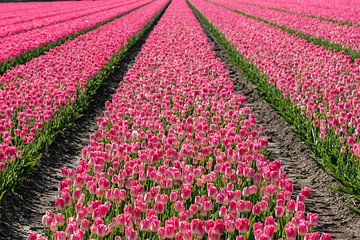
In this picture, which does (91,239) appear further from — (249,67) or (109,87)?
(249,67)

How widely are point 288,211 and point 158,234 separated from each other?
3.89 ft

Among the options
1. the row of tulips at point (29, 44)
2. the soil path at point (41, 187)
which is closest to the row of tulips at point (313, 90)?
the soil path at point (41, 187)

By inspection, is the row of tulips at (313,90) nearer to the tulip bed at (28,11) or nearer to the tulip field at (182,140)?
the tulip field at (182,140)

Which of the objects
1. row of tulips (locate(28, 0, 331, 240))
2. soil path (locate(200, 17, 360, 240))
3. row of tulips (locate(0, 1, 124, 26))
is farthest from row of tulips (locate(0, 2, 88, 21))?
row of tulips (locate(28, 0, 331, 240))

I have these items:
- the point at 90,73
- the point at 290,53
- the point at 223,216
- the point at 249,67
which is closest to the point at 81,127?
the point at 90,73

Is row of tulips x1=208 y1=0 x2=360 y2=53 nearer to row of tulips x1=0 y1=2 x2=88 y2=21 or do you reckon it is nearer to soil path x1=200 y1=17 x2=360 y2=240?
soil path x1=200 y1=17 x2=360 y2=240

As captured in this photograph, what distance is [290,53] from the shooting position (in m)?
13.2

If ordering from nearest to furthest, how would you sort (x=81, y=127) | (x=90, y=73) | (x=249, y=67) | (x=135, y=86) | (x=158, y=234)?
(x=158, y=234) < (x=81, y=127) < (x=135, y=86) < (x=90, y=73) < (x=249, y=67)

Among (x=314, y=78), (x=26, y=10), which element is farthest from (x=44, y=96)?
(x=26, y=10)

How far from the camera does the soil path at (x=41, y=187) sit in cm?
469

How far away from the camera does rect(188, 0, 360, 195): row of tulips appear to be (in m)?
5.76

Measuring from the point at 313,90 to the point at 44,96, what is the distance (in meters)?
5.01

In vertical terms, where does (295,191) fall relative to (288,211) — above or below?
below

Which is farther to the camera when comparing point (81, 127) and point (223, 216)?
point (81, 127)
